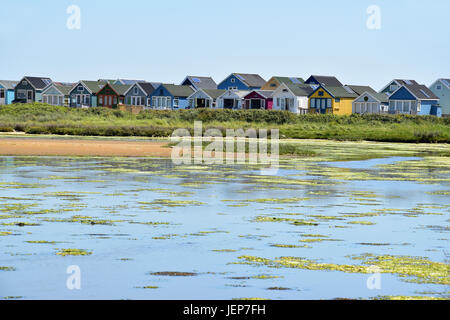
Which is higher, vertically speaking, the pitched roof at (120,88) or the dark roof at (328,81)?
the dark roof at (328,81)

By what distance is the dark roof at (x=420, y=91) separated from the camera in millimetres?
113438

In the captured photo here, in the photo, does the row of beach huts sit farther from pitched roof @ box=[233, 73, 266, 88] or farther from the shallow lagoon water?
the shallow lagoon water

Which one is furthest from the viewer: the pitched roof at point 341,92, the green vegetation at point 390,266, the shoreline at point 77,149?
the pitched roof at point 341,92

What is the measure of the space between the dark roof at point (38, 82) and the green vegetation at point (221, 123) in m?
28.6

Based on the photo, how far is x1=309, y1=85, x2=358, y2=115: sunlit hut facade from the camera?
115 metres

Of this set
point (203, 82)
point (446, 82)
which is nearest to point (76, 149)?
point (203, 82)

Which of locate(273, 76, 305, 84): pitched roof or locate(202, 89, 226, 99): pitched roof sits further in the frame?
locate(273, 76, 305, 84): pitched roof

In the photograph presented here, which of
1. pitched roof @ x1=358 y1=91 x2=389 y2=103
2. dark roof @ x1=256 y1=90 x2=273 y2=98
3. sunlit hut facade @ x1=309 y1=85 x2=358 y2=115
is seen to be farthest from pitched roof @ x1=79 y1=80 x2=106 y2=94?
pitched roof @ x1=358 y1=91 x2=389 y2=103

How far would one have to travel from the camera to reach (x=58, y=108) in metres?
109

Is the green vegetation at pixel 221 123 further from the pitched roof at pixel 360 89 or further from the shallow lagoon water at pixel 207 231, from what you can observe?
the shallow lagoon water at pixel 207 231

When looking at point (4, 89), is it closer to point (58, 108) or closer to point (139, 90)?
point (139, 90)

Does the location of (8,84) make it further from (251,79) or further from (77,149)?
(77,149)

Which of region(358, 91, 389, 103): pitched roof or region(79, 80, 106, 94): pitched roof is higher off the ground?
region(79, 80, 106, 94): pitched roof

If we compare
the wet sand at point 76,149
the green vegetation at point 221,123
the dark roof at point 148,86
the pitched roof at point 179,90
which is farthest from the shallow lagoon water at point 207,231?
the dark roof at point 148,86
